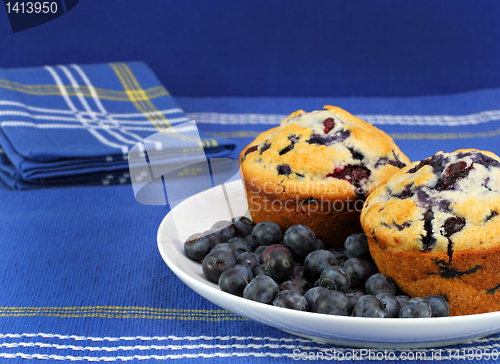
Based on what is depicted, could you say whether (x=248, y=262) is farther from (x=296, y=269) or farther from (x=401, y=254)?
(x=401, y=254)

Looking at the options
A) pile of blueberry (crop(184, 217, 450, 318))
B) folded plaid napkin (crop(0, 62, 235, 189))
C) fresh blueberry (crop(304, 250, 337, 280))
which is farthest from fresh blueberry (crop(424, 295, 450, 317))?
folded plaid napkin (crop(0, 62, 235, 189))

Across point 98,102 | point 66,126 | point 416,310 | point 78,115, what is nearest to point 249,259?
point 416,310

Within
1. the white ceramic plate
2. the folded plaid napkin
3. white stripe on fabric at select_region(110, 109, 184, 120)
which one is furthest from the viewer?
white stripe on fabric at select_region(110, 109, 184, 120)

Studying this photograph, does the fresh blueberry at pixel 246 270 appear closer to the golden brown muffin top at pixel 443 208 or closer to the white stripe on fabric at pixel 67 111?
the golden brown muffin top at pixel 443 208

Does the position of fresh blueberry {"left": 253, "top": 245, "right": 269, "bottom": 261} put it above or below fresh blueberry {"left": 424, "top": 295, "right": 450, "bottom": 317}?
below

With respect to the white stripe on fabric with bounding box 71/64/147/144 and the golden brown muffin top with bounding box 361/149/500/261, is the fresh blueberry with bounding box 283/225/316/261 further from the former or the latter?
the white stripe on fabric with bounding box 71/64/147/144

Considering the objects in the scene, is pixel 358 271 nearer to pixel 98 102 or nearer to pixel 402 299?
pixel 402 299

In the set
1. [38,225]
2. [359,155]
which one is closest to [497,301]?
[359,155]
